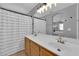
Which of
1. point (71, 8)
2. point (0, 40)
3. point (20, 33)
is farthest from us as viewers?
point (20, 33)

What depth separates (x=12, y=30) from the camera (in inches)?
145

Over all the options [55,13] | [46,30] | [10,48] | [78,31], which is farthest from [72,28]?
[10,48]

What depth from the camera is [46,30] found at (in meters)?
3.11

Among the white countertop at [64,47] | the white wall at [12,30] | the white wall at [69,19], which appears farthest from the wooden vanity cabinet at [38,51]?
the white wall at [12,30]

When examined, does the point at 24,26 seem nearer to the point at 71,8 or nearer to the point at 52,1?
the point at 52,1

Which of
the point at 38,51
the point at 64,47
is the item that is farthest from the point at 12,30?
the point at 64,47

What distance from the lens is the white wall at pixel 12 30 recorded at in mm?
3186

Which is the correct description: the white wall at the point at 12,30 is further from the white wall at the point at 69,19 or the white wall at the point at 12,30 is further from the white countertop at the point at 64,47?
the white wall at the point at 69,19

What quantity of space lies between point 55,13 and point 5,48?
222 centimetres

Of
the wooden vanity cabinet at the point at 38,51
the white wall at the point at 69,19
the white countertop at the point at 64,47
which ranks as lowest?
the wooden vanity cabinet at the point at 38,51

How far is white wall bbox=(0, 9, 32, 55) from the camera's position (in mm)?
3186

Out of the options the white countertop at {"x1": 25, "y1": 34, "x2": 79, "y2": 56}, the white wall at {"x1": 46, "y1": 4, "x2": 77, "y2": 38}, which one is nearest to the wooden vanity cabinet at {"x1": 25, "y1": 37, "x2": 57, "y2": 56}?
the white countertop at {"x1": 25, "y1": 34, "x2": 79, "y2": 56}

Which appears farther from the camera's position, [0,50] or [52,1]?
[0,50]

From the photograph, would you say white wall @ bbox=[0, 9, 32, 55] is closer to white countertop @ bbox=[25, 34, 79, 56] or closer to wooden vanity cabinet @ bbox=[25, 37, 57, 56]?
wooden vanity cabinet @ bbox=[25, 37, 57, 56]
